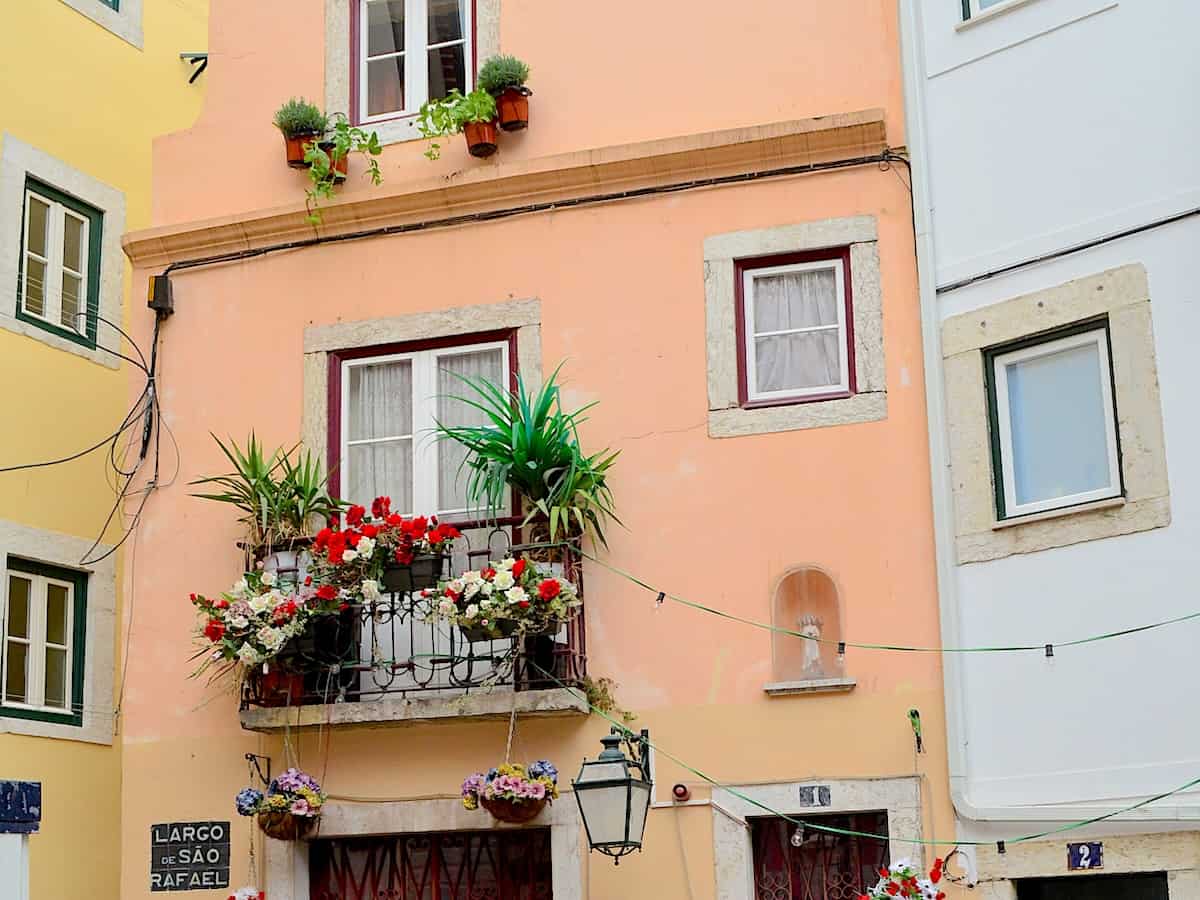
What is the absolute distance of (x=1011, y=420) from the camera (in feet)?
30.9

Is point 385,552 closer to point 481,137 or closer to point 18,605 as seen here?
point 481,137

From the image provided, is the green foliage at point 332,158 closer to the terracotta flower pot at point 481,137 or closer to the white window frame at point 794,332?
the terracotta flower pot at point 481,137

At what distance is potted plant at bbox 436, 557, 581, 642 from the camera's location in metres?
9.52

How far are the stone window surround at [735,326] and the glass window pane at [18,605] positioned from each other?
4646 mm

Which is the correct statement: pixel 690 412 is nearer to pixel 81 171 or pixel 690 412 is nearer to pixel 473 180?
pixel 473 180

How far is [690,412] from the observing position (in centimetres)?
1010

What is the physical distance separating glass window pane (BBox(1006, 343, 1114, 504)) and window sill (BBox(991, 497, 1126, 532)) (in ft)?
0.47

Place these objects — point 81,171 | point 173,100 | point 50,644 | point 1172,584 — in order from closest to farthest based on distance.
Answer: point 1172,584
point 50,644
point 81,171
point 173,100

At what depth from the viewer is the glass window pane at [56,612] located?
40.2ft

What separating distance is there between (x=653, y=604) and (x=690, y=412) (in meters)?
1.00

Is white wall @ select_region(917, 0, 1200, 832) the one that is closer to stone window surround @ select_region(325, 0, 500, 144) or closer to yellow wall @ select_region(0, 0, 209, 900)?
stone window surround @ select_region(325, 0, 500, 144)

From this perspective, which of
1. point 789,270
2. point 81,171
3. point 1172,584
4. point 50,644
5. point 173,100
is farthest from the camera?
point 173,100

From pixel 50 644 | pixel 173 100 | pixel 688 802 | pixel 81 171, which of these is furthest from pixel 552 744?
pixel 173 100

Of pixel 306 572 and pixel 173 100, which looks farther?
pixel 173 100
